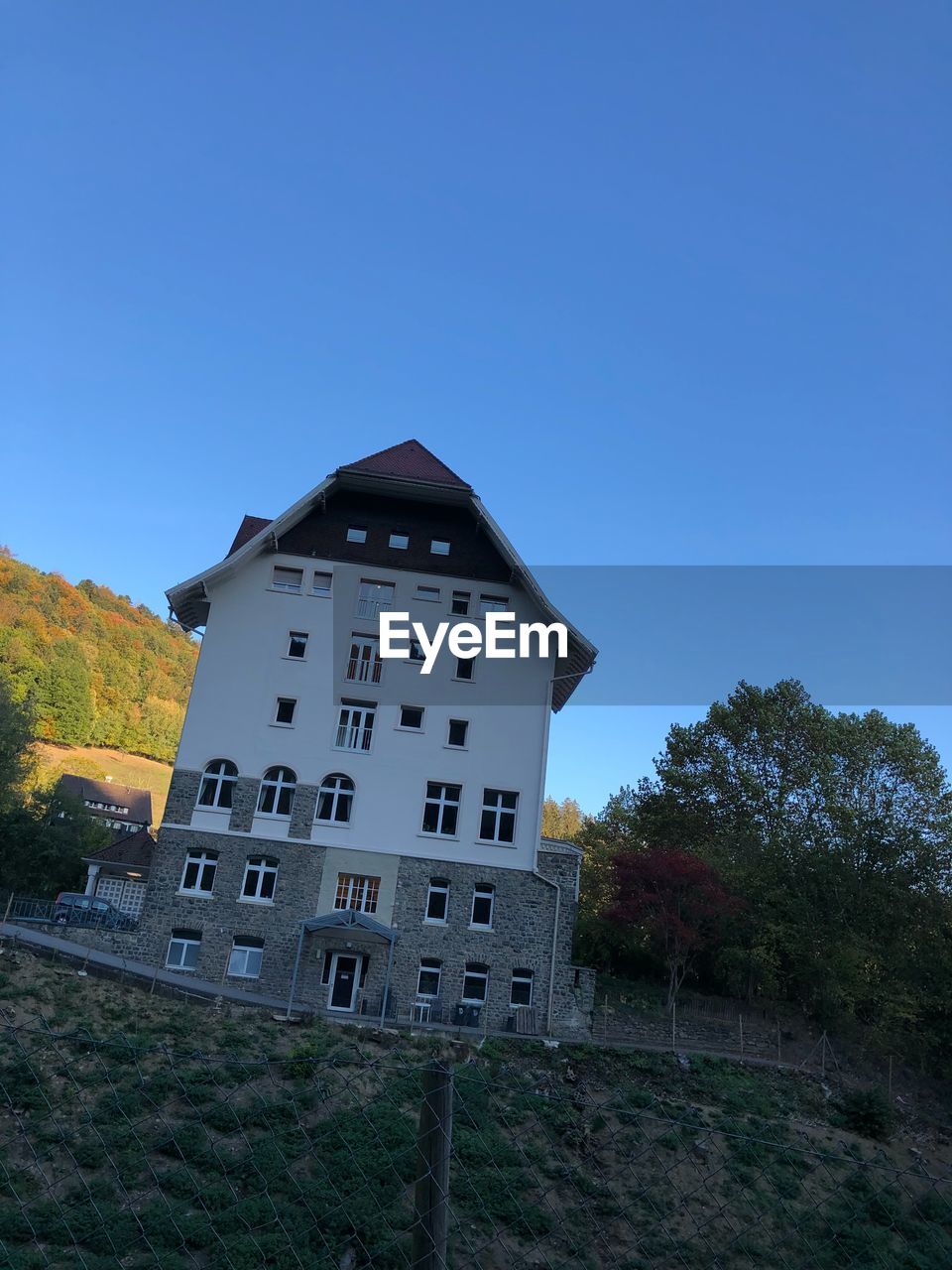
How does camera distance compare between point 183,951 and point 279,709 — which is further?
point 279,709

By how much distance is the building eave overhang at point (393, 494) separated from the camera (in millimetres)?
26578

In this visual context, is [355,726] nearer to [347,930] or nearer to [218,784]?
[218,784]

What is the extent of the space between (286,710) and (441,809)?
5.16 m

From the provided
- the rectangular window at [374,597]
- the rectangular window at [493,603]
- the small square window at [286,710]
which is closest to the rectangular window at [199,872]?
the small square window at [286,710]

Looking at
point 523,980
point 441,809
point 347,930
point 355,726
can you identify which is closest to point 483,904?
point 523,980

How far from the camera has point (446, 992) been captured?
2433cm

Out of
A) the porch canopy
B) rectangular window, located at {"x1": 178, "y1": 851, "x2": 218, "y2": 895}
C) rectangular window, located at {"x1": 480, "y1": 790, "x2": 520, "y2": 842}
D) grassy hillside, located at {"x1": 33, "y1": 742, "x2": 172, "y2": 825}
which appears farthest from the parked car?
grassy hillside, located at {"x1": 33, "y1": 742, "x2": 172, "y2": 825}

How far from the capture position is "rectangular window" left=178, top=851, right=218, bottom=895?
24.8 m

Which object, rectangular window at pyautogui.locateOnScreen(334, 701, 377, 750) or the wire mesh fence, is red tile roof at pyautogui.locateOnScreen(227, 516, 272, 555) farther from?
the wire mesh fence

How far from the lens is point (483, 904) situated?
25375mm

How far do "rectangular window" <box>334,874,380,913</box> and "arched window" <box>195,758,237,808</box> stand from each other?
3.78m

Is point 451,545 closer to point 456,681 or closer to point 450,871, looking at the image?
point 456,681

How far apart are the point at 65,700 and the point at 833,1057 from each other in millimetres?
79787

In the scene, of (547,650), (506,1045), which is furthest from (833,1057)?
(547,650)
